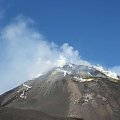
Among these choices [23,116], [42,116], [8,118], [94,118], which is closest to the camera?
[8,118]

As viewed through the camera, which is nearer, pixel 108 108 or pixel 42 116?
pixel 42 116

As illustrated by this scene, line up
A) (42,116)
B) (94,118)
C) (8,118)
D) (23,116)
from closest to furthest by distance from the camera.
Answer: (8,118) → (23,116) → (42,116) → (94,118)

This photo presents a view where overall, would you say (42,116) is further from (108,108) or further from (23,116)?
(108,108)

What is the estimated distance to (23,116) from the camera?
13562 cm

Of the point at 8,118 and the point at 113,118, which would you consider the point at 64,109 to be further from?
the point at 8,118

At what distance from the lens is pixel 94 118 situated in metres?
188

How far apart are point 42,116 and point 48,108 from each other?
4997 centimetres

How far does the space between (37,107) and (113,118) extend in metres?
36.8

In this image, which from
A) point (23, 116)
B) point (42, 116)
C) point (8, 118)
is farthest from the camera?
point (42, 116)

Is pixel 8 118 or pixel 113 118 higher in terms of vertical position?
pixel 113 118

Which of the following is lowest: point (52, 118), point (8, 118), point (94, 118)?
point (8, 118)

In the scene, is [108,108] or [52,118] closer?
[52,118]

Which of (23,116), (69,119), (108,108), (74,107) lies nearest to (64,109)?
(74,107)

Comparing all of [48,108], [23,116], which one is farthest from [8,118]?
[48,108]
